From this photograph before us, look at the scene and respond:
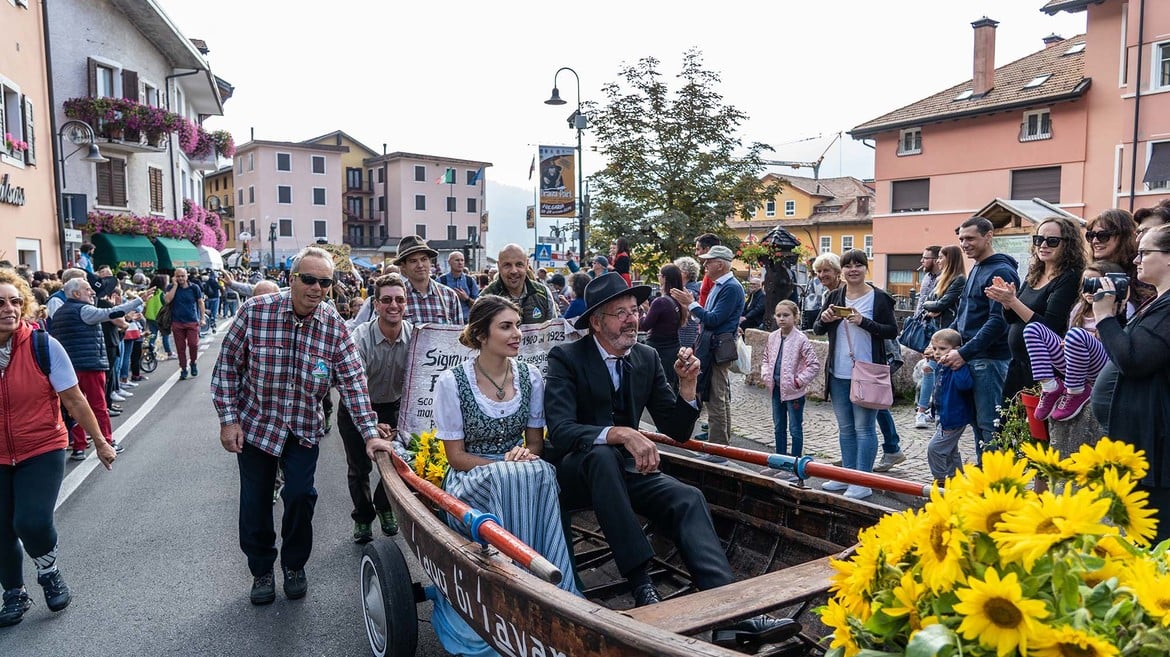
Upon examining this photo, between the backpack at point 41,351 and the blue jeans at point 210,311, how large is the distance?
2240cm

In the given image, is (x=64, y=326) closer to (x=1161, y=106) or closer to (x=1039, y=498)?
(x=1039, y=498)

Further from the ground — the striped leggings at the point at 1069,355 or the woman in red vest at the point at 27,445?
the striped leggings at the point at 1069,355

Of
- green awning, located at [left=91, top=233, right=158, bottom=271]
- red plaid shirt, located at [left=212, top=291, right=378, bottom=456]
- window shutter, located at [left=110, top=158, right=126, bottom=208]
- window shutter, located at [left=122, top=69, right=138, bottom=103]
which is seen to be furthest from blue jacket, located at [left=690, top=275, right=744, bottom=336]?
window shutter, located at [left=110, top=158, right=126, bottom=208]

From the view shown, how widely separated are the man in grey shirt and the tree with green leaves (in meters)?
12.5

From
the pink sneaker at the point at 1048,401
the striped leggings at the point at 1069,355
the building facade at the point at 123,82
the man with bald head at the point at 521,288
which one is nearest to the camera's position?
the striped leggings at the point at 1069,355

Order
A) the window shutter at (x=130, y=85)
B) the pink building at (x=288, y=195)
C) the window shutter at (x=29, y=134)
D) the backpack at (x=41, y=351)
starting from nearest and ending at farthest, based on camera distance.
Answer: the backpack at (x=41, y=351) < the window shutter at (x=29, y=134) < the window shutter at (x=130, y=85) < the pink building at (x=288, y=195)

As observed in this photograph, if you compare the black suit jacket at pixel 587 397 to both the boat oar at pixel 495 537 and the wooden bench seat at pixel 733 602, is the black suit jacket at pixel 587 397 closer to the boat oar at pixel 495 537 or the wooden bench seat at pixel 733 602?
the boat oar at pixel 495 537

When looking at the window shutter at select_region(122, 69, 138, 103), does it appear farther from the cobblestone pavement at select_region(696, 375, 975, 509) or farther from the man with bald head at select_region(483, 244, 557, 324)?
the man with bald head at select_region(483, 244, 557, 324)

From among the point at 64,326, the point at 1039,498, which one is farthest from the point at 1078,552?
the point at 64,326

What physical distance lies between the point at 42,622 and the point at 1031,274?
6.22 meters

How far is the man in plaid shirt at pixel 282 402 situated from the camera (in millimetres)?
4730

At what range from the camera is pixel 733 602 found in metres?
3.02

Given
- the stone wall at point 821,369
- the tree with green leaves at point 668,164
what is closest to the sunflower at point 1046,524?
the stone wall at point 821,369

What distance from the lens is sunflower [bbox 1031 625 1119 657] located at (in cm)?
150
